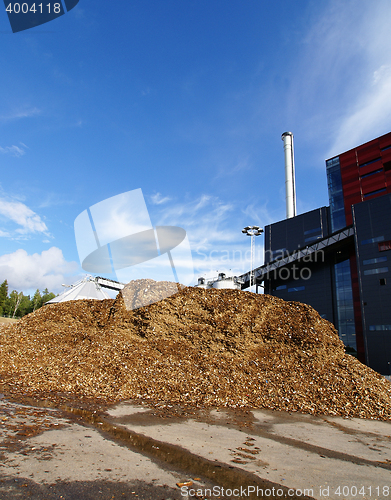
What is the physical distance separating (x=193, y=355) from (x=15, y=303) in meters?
87.3

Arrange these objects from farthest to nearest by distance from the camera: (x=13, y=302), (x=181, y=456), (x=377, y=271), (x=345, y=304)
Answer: (x=13, y=302)
(x=345, y=304)
(x=377, y=271)
(x=181, y=456)

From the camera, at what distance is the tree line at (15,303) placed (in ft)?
227

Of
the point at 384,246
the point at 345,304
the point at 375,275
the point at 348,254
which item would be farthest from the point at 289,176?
the point at 375,275

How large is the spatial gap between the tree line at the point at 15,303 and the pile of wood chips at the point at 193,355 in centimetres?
6689

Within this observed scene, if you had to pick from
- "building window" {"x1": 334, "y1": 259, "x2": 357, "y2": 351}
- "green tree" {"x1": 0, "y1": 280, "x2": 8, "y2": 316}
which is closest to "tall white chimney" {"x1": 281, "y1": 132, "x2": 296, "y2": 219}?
"building window" {"x1": 334, "y1": 259, "x2": 357, "y2": 351}

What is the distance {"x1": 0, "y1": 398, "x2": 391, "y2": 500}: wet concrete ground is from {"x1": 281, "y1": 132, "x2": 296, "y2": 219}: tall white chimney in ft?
156

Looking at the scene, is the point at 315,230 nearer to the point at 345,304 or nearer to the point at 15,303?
the point at 345,304

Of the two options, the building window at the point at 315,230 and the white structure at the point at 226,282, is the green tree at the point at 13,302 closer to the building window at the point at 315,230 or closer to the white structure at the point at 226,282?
the white structure at the point at 226,282

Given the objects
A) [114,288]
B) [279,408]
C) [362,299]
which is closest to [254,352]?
[279,408]

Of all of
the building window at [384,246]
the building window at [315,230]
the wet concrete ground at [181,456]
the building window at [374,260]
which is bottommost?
the wet concrete ground at [181,456]

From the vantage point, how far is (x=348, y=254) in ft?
127

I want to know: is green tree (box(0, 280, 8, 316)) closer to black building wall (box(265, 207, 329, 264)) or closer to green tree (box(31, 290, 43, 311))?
green tree (box(31, 290, 43, 311))

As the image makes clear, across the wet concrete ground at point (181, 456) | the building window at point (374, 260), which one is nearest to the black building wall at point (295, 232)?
the building window at point (374, 260)

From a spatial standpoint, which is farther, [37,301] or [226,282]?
[37,301]
